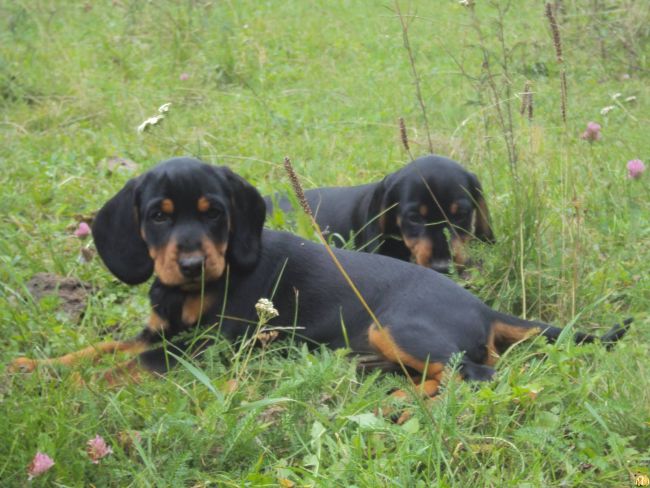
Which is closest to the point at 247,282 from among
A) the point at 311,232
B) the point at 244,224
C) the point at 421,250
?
the point at 244,224

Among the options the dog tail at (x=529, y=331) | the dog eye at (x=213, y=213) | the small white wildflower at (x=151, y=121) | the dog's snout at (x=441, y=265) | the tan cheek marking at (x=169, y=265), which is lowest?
the dog's snout at (x=441, y=265)

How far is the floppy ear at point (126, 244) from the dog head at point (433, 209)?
146 centimetres

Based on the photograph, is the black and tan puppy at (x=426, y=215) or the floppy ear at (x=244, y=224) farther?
the black and tan puppy at (x=426, y=215)

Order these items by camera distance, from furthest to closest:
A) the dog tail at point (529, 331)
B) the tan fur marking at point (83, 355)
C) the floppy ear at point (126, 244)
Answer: the floppy ear at point (126, 244) < the dog tail at point (529, 331) < the tan fur marking at point (83, 355)

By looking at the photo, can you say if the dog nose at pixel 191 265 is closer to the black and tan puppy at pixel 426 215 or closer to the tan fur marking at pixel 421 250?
the black and tan puppy at pixel 426 215

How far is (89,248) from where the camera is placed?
16.5 feet

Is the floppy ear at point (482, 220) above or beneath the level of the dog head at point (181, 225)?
beneath

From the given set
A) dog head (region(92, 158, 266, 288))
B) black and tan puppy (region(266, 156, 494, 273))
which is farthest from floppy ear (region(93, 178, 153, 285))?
black and tan puppy (region(266, 156, 494, 273))

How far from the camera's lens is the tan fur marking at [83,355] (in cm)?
352

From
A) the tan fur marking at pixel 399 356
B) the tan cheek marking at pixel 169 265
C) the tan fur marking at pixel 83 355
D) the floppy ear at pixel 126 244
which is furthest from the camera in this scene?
the floppy ear at pixel 126 244

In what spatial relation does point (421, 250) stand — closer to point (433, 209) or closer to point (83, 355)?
point (433, 209)

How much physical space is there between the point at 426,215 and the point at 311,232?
1913 mm

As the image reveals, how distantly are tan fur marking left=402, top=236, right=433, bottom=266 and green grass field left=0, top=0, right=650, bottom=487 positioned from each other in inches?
14.9

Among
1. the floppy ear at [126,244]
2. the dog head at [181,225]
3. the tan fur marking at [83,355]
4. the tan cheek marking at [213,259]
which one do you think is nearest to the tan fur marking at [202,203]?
the dog head at [181,225]
